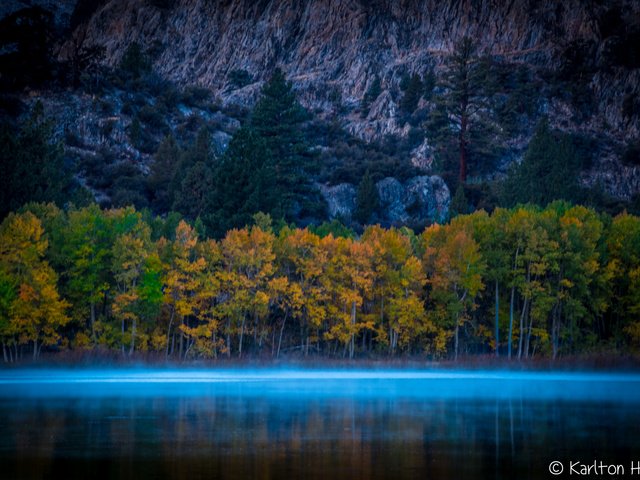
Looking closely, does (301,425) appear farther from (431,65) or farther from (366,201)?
(431,65)

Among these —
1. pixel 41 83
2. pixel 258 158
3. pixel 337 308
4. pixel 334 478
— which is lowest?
pixel 334 478

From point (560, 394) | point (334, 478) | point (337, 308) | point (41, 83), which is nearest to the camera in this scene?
point (334, 478)

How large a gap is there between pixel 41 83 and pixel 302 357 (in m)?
87.2

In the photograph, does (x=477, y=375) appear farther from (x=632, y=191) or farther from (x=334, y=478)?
(x=632, y=191)

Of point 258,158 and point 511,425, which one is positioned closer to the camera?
point 511,425

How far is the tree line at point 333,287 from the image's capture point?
74.7 m

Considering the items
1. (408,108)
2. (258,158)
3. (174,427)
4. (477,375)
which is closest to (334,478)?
(174,427)

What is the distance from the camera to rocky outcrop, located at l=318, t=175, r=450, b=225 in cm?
12125

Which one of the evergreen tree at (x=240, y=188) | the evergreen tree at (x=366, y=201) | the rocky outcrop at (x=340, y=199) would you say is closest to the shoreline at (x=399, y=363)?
the evergreen tree at (x=240, y=188)

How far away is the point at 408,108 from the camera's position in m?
173

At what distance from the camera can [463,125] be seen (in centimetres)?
14612

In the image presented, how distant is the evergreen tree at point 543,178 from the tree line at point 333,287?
2343 centimetres

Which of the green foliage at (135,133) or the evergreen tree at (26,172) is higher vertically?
the green foliage at (135,133)

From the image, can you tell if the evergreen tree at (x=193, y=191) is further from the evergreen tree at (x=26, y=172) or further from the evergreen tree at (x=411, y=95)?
the evergreen tree at (x=411, y=95)
